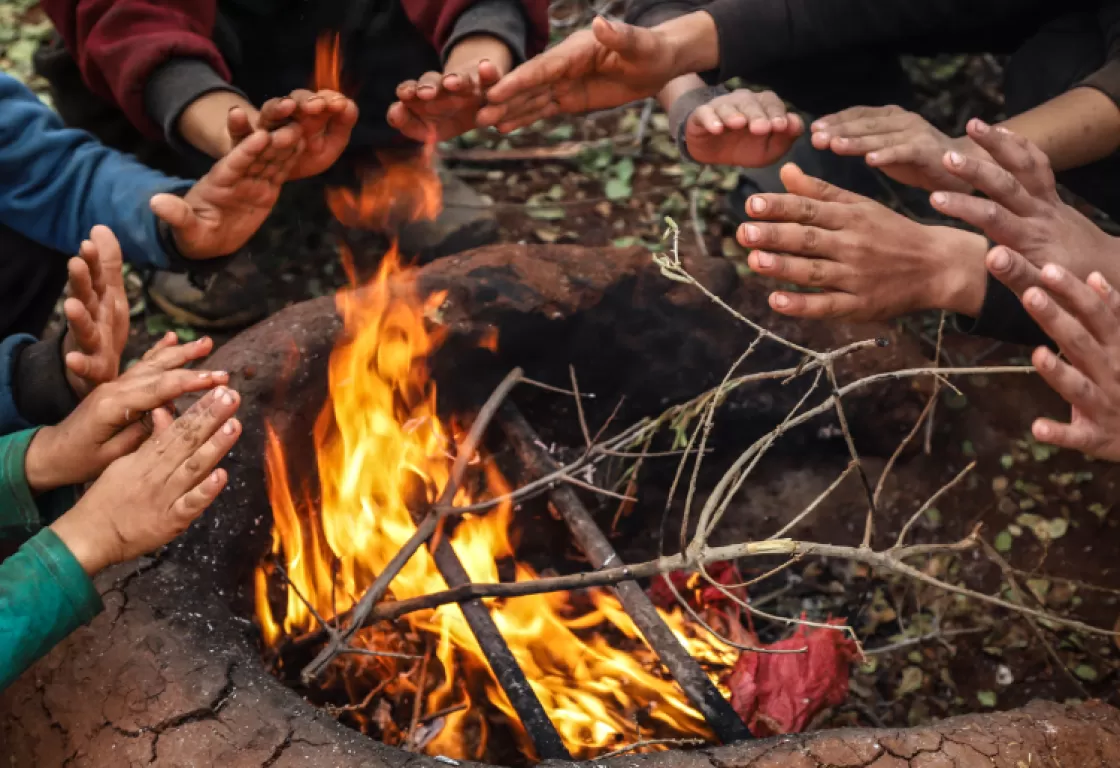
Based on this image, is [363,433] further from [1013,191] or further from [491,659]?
[1013,191]

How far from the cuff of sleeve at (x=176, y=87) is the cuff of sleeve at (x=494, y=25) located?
0.79 m

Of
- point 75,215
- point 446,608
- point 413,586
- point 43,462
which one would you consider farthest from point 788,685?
point 75,215

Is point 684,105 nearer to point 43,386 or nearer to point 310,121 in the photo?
point 310,121

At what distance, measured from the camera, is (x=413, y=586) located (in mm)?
2461

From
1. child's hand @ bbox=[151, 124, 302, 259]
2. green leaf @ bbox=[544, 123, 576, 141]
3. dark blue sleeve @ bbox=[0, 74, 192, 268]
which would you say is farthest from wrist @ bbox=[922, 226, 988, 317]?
green leaf @ bbox=[544, 123, 576, 141]

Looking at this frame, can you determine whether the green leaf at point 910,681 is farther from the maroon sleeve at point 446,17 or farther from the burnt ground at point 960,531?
the maroon sleeve at point 446,17

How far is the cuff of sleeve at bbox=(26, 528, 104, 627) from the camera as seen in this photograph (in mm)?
1777

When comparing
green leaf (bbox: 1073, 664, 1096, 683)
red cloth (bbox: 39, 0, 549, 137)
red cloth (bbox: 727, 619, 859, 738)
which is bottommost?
green leaf (bbox: 1073, 664, 1096, 683)

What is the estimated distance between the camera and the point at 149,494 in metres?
1.83

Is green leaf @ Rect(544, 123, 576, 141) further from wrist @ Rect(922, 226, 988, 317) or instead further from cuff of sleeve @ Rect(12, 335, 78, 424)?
cuff of sleeve @ Rect(12, 335, 78, 424)

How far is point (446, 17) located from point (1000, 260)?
219cm

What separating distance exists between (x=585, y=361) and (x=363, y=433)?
0.72 meters

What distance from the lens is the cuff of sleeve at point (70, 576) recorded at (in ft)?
5.83

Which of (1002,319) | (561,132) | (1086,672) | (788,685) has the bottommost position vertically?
(1086,672)
